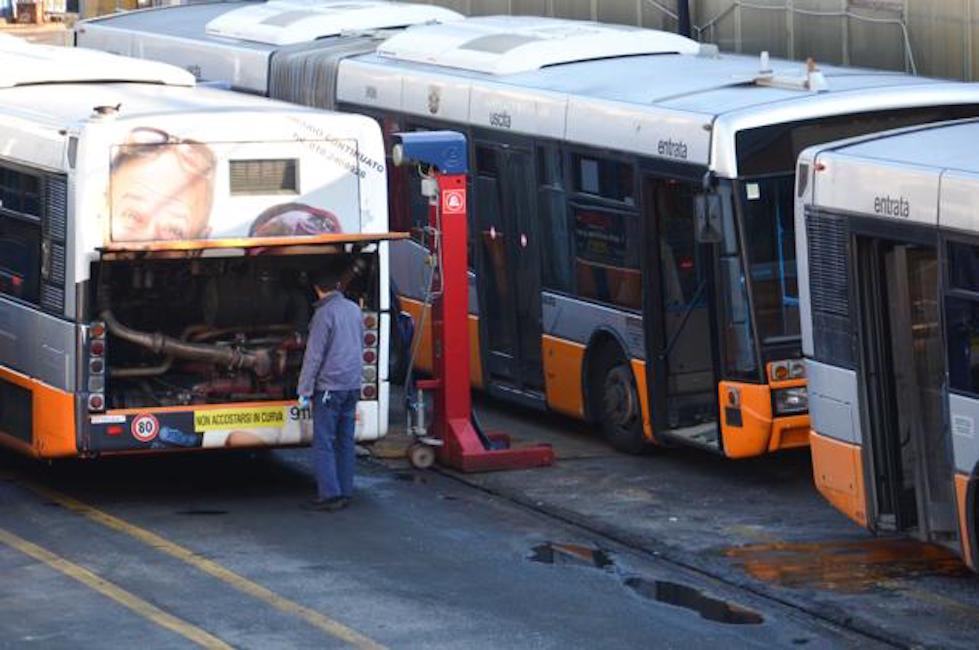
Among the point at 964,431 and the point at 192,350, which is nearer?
the point at 964,431

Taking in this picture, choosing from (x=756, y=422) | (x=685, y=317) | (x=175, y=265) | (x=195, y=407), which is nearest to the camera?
(x=195, y=407)

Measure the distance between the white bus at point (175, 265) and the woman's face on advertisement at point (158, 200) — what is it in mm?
11

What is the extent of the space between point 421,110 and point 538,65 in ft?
4.29

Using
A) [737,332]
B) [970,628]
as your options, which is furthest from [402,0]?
[970,628]

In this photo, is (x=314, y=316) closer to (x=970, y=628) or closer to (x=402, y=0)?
(x=970, y=628)

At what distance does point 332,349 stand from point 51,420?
195cm

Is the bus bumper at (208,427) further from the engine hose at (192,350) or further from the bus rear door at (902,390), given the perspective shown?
the bus rear door at (902,390)

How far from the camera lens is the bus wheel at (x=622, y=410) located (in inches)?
717

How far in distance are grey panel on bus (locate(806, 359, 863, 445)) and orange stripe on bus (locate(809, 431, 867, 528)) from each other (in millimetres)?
60

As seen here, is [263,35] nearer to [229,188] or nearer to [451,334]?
[451,334]

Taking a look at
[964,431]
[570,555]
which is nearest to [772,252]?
[570,555]

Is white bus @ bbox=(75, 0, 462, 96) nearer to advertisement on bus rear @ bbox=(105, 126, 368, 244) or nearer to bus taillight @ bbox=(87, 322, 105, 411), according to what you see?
advertisement on bus rear @ bbox=(105, 126, 368, 244)

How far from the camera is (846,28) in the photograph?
74.8 ft

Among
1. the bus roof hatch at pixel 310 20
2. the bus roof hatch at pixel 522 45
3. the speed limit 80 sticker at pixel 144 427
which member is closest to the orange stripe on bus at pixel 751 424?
A: the speed limit 80 sticker at pixel 144 427
